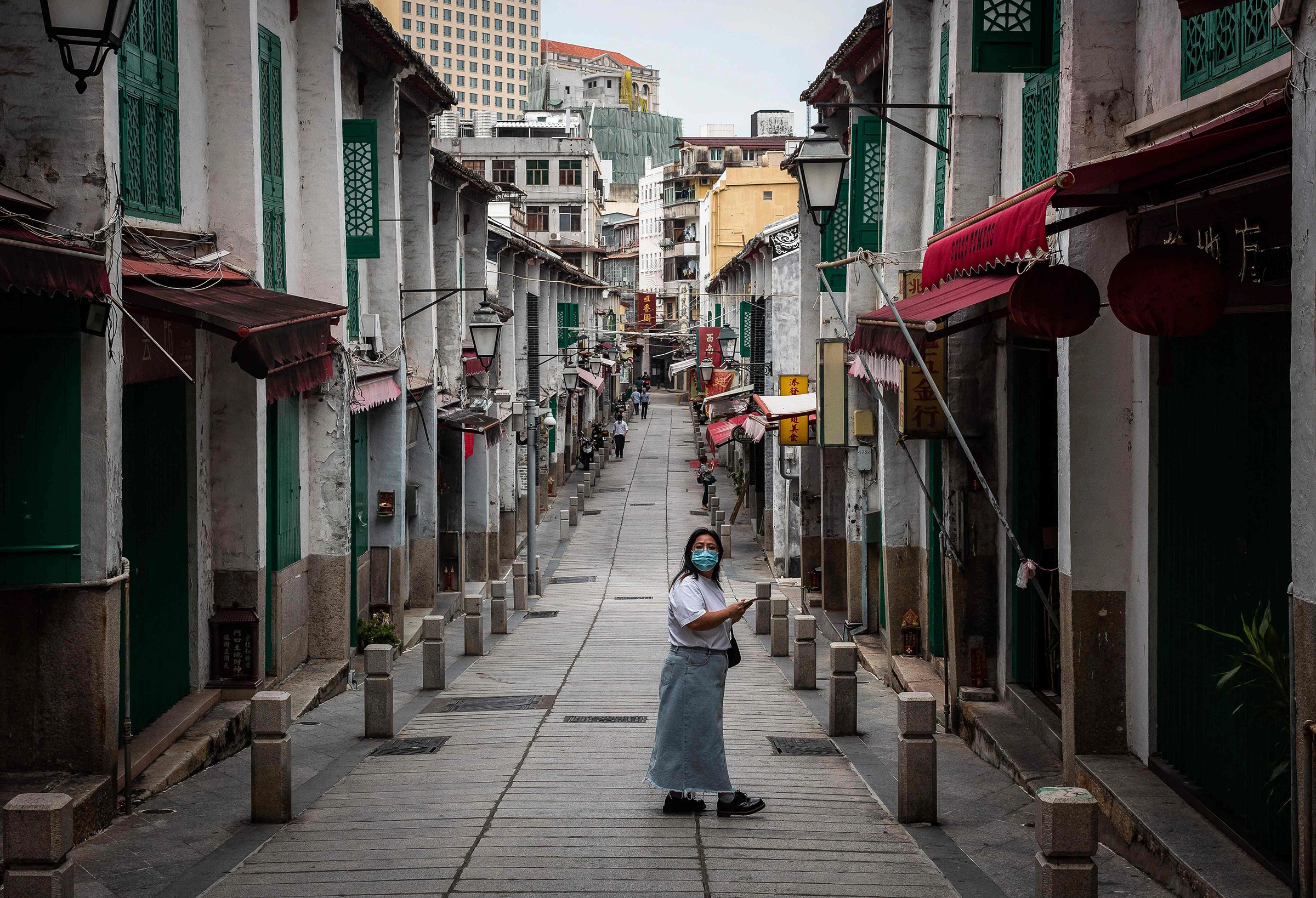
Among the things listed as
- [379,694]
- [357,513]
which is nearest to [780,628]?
[357,513]

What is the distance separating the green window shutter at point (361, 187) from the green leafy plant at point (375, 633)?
4.82m

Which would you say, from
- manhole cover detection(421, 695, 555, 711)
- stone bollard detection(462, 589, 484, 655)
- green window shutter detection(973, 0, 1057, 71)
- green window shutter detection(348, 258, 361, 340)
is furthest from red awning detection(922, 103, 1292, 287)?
green window shutter detection(348, 258, 361, 340)

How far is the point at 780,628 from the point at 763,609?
2.02 m

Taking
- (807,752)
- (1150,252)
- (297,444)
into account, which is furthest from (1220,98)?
(297,444)

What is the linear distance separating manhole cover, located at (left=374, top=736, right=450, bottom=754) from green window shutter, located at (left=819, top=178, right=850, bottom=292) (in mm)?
10560

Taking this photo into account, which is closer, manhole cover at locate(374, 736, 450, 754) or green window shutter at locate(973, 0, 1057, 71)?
green window shutter at locate(973, 0, 1057, 71)

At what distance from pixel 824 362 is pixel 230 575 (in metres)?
9.21

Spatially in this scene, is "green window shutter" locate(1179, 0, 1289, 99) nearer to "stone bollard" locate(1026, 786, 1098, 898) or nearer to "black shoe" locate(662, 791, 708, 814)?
"stone bollard" locate(1026, 786, 1098, 898)

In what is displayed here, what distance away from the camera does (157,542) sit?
1202 cm

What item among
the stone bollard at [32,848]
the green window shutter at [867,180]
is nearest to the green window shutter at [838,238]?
the green window shutter at [867,180]

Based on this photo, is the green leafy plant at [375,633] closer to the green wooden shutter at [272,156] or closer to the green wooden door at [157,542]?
the green wooden shutter at [272,156]

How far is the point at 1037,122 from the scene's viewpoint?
11.6 metres

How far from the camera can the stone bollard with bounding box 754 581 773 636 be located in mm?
19812

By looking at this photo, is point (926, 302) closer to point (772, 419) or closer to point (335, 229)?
point (335, 229)
